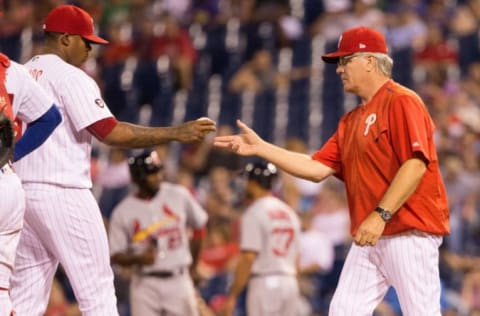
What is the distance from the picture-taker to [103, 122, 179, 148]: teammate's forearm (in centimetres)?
584

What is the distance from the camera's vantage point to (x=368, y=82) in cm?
610

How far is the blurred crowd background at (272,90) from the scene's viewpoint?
34.4 ft

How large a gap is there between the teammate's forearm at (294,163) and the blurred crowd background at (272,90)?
12.0 ft

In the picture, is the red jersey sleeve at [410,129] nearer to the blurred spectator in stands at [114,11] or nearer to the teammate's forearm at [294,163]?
the teammate's forearm at [294,163]

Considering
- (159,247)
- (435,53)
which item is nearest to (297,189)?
(159,247)

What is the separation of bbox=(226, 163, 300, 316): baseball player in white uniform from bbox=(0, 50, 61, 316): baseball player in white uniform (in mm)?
3282

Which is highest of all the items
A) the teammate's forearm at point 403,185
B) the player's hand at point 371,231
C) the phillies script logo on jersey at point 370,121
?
the phillies script logo on jersey at point 370,121

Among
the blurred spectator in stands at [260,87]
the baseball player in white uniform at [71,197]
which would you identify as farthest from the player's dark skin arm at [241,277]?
the blurred spectator in stands at [260,87]

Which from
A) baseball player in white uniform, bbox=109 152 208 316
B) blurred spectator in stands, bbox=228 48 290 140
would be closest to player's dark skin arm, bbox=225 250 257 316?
baseball player in white uniform, bbox=109 152 208 316

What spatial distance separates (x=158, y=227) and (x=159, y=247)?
17cm

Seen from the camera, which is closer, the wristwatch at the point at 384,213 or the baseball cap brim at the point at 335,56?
the wristwatch at the point at 384,213

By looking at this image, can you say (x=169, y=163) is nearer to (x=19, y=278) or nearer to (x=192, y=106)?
(x=192, y=106)

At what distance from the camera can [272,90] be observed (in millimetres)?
13641

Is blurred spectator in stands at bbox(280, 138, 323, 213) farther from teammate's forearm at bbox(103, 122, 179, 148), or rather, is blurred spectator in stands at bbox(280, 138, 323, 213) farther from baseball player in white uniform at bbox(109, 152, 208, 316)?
teammate's forearm at bbox(103, 122, 179, 148)
